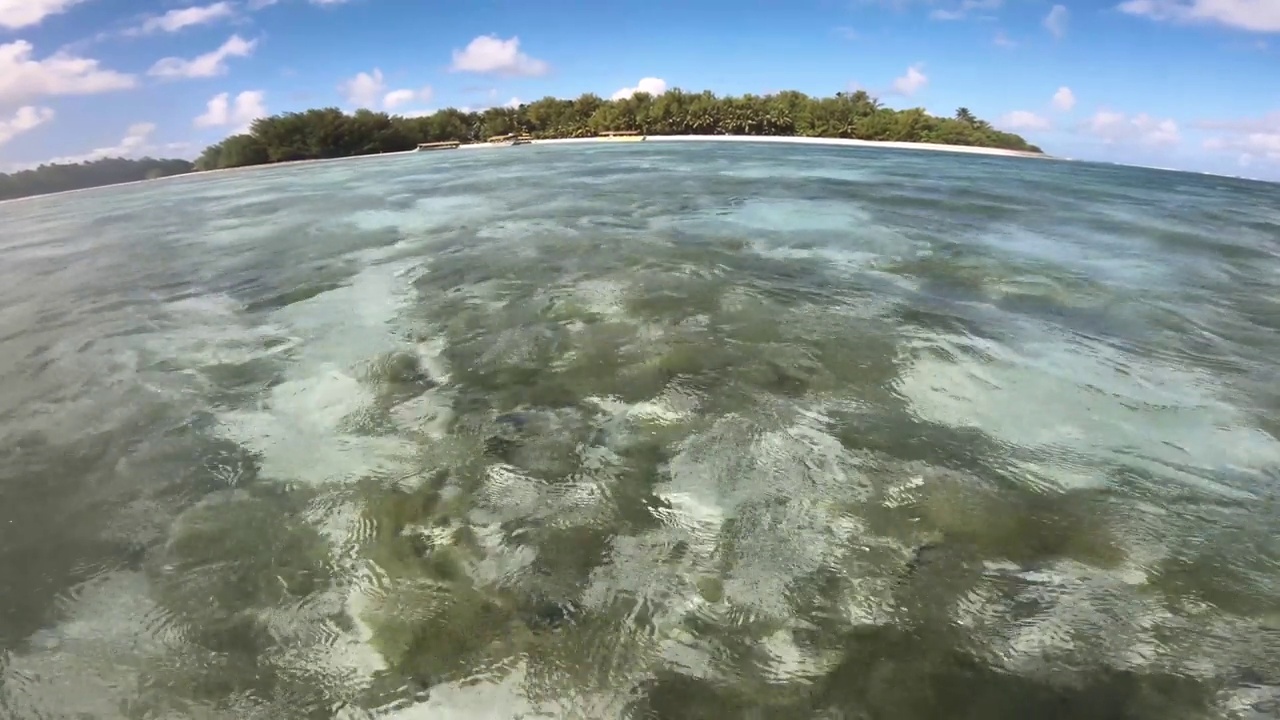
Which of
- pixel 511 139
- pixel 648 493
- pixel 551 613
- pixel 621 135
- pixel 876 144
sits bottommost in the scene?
pixel 551 613

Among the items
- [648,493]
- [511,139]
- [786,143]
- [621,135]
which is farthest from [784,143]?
[648,493]

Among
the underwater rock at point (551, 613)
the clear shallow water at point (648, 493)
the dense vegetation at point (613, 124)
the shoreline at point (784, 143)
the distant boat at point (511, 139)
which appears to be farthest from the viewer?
the distant boat at point (511, 139)

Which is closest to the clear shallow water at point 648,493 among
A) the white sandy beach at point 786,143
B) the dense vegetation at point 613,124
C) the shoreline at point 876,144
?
the shoreline at point 876,144

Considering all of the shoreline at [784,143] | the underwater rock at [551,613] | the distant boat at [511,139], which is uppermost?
the distant boat at [511,139]

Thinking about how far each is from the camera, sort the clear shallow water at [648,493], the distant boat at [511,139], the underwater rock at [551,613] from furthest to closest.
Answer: the distant boat at [511,139], the underwater rock at [551,613], the clear shallow water at [648,493]

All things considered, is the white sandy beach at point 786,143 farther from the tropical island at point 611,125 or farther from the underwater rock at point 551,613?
the underwater rock at point 551,613

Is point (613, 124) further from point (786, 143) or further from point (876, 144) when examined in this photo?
point (876, 144)
